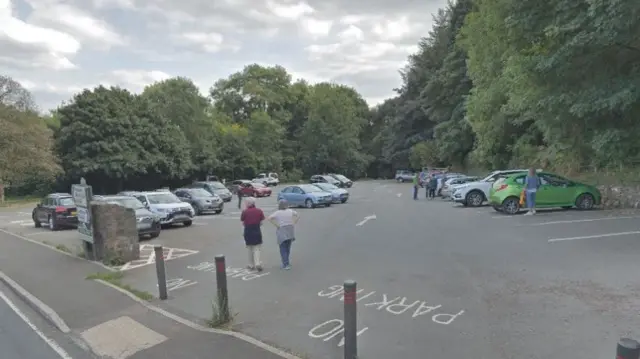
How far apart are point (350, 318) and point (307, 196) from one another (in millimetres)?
23872

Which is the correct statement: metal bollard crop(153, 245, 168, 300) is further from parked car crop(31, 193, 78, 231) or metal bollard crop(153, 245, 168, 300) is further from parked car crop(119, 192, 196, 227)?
parked car crop(31, 193, 78, 231)

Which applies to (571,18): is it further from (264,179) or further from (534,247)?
(264,179)

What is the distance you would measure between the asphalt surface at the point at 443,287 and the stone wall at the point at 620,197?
9.05 ft

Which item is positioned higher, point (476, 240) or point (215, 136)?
point (215, 136)

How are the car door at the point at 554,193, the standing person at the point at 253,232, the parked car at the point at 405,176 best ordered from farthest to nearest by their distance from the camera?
the parked car at the point at 405,176, the car door at the point at 554,193, the standing person at the point at 253,232

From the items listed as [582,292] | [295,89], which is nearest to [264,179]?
[295,89]

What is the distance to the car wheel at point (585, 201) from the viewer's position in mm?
19289

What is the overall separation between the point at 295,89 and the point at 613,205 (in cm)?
7639

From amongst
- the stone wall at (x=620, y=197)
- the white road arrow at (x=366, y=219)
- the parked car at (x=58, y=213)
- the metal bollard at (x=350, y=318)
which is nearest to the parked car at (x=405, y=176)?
the white road arrow at (x=366, y=219)

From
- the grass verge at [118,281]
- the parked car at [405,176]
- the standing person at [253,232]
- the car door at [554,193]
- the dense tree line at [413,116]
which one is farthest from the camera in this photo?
the parked car at [405,176]

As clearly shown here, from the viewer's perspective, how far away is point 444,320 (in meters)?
7.02

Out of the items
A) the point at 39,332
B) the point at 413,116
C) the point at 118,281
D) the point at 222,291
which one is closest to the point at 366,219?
the point at 118,281

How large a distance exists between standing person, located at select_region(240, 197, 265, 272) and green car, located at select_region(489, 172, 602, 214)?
38.9 ft

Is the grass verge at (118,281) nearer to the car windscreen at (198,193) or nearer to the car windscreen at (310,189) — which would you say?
the car windscreen at (198,193)
